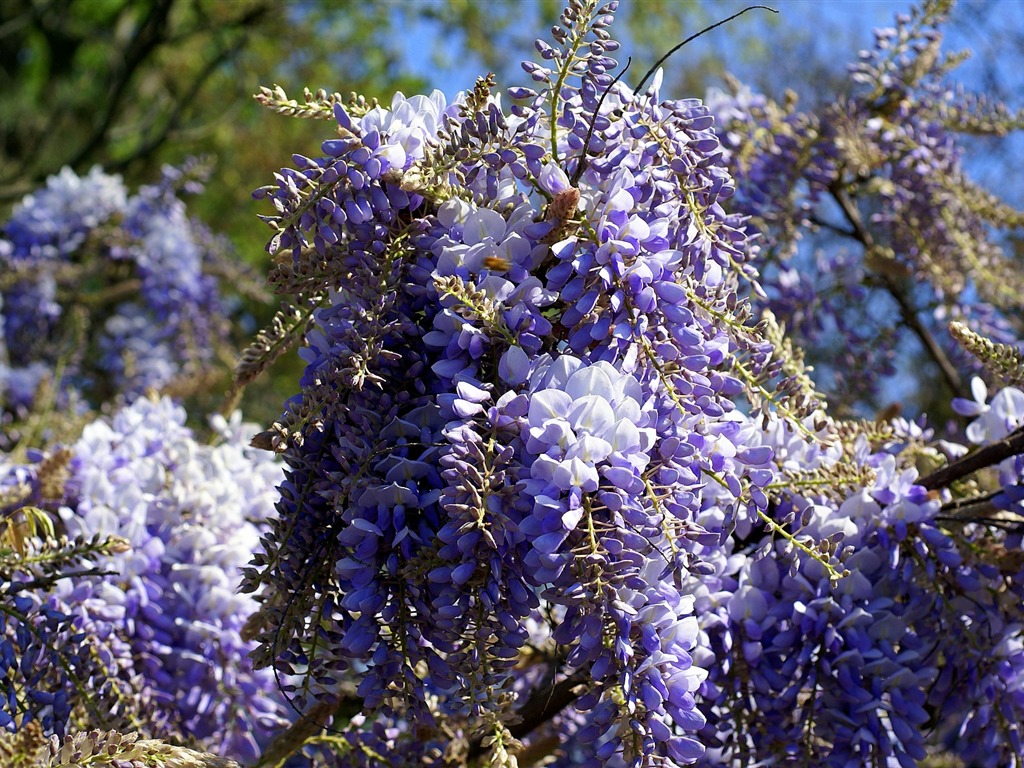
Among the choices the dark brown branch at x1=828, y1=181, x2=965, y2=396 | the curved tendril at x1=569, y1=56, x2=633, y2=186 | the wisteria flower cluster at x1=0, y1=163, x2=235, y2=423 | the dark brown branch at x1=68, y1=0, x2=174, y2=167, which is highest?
the dark brown branch at x1=68, y1=0, x2=174, y2=167

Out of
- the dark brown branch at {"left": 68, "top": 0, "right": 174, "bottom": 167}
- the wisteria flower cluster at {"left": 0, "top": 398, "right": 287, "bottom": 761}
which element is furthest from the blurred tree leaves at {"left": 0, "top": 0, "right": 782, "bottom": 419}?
the wisteria flower cluster at {"left": 0, "top": 398, "right": 287, "bottom": 761}

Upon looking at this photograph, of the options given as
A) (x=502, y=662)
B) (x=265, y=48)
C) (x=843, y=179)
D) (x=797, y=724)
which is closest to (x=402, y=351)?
(x=502, y=662)

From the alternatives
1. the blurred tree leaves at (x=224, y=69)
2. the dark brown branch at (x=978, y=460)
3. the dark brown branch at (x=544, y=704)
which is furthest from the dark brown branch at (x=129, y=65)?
the dark brown branch at (x=978, y=460)

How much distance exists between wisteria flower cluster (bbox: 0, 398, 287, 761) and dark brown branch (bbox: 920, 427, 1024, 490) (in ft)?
2.70

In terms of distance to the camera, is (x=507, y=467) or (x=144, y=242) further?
(x=144, y=242)

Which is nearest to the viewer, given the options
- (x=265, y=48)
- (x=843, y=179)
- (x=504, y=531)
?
(x=504, y=531)

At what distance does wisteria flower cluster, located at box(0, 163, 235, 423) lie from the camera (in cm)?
263

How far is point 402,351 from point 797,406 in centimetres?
41

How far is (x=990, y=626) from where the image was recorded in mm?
1219

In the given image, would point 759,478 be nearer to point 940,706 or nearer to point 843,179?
point 940,706

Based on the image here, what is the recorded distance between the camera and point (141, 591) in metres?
1.32

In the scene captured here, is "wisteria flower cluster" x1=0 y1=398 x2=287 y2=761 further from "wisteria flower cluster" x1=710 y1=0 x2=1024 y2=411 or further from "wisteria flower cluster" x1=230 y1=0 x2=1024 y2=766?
"wisteria flower cluster" x1=710 y1=0 x2=1024 y2=411

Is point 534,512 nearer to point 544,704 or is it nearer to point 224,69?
point 544,704

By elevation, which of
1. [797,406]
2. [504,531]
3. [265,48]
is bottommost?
[504,531]
